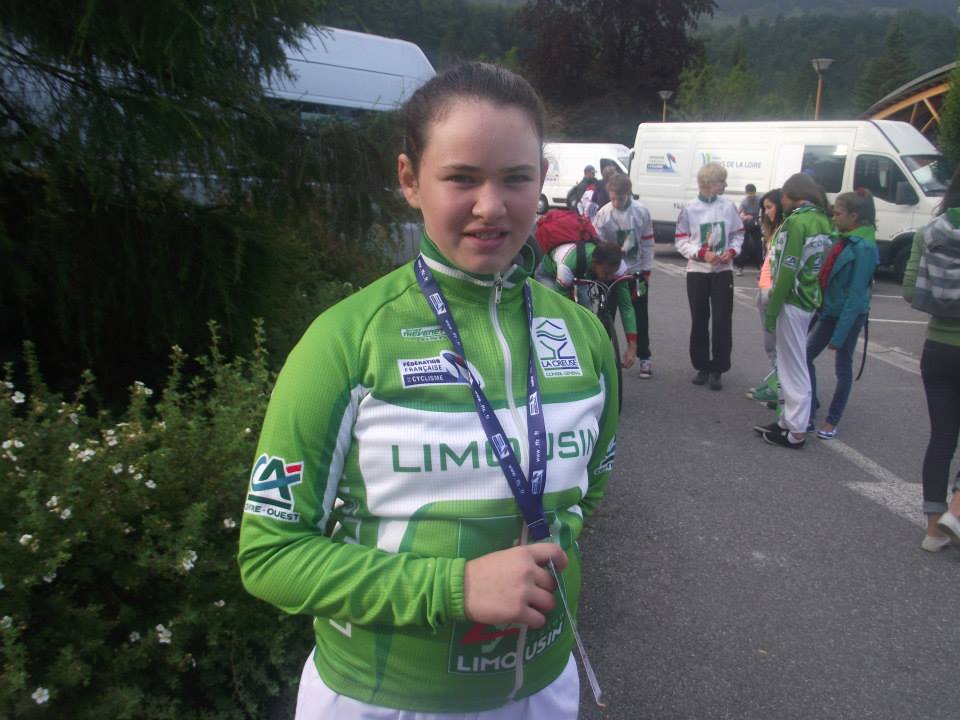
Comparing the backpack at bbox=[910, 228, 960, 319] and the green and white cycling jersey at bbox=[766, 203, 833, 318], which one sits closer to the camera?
the backpack at bbox=[910, 228, 960, 319]

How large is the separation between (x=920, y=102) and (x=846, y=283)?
1058 inches

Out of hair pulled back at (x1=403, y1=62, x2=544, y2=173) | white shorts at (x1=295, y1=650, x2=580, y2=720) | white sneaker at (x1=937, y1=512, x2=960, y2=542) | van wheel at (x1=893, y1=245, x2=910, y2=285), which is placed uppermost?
hair pulled back at (x1=403, y1=62, x2=544, y2=173)

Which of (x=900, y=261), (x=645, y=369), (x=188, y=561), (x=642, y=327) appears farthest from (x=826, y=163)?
(x=188, y=561)

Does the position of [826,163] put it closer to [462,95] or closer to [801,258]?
[801,258]

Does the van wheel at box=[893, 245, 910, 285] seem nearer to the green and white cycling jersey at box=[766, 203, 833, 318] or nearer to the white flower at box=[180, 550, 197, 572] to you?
the green and white cycling jersey at box=[766, 203, 833, 318]

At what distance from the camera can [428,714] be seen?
4.78 ft

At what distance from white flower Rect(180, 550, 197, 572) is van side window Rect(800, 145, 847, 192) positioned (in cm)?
1696

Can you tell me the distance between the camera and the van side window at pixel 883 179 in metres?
16.3

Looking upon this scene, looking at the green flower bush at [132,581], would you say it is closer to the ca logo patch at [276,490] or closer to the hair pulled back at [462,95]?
the ca logo patch at [276,490]

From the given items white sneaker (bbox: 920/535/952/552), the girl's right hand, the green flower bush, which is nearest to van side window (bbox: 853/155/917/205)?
white sneaker (bbox: 920/535/952/552)

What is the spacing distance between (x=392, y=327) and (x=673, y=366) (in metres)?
8.18

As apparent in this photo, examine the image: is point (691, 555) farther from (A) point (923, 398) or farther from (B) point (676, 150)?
(B) point (676, 150)

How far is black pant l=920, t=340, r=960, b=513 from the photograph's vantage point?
4598 millimetres

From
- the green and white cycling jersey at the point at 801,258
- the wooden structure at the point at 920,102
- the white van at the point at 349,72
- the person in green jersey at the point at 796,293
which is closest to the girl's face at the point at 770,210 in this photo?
the person in green jersey at the point at 796,293
